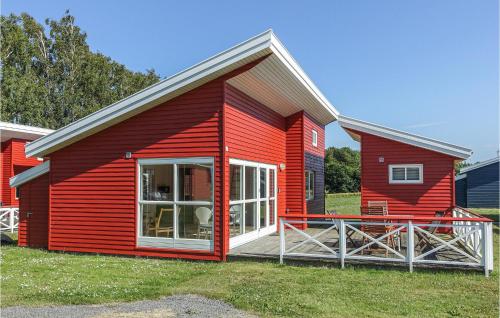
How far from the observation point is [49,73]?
29.0 m

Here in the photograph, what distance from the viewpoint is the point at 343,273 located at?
6.83 meters

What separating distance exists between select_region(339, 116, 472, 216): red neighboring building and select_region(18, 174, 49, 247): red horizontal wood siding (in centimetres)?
847

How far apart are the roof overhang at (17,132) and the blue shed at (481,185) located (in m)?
23.1

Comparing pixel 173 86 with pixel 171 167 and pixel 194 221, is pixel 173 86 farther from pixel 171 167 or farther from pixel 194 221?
pixel 194 221

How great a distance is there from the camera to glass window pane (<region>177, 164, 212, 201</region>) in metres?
8.19

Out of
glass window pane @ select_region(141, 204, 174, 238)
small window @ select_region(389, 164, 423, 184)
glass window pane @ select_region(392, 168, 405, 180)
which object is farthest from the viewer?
glass window pane @ select_region(392, 168, 405, 180)

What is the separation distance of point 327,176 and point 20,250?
82.2 ft

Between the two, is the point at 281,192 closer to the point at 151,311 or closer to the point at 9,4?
the point at 151,311

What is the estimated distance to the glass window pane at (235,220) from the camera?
850 cm

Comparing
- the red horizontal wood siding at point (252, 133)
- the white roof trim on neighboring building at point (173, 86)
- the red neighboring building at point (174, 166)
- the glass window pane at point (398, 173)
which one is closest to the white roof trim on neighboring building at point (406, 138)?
the glass window pane at point (398, 173)

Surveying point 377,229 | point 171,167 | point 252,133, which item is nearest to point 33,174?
point 171,167

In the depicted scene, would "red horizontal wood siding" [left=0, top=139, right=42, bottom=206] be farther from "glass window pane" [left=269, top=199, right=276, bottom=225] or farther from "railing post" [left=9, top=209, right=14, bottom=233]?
"glass window pane" [left=269, top=199, right=276, bottom=225]

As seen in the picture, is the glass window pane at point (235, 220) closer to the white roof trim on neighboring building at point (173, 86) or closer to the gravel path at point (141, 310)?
the white roof trim on neighboring building at point (173, 86)

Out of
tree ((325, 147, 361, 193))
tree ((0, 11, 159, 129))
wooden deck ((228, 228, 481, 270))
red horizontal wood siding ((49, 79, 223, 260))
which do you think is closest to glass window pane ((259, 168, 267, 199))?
wooden deck ((228, 228, 481, 270))
